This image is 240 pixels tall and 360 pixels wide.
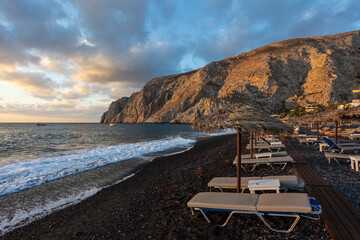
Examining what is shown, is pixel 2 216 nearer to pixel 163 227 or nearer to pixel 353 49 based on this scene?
pixel 163 227

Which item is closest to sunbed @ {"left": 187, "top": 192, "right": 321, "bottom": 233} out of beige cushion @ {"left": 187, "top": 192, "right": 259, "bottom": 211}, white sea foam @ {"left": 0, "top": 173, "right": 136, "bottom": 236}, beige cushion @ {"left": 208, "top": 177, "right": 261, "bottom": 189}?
beige cushion @ {"left": 187, "top": 192, "right": 259, "bottom": 211}

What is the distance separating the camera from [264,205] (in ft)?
11.0

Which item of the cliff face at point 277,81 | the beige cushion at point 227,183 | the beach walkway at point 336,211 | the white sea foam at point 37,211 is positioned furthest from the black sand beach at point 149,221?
the cliff face at point 277,81

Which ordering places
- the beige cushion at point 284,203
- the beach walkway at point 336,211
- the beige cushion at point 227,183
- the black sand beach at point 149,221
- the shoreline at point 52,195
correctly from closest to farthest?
1. the beach walkway at point 336,211
2. the beige cushion at point 284,203
3. the black sand beach at point 149,221
4. the beige cushion at point 227,183
5. the shoreline at point 52,195

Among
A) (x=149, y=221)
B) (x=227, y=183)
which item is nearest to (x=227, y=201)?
(x=227, y=183)

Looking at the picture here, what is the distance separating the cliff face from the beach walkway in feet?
229

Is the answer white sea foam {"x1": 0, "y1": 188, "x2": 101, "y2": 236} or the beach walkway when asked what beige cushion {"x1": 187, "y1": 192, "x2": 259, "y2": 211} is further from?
white sea foam {"x1": 0, "y1": 188, "x2": 101, "y2": 236}

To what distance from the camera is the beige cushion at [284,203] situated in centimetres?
314

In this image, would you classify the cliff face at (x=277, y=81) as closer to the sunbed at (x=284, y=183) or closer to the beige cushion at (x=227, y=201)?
the sunbed at (x=284, y=183)

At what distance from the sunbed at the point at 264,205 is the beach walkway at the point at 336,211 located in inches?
10.1

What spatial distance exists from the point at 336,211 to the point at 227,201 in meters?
2.15

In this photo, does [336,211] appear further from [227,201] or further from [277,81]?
[277,81]

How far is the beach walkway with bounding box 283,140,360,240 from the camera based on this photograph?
9.98 ft

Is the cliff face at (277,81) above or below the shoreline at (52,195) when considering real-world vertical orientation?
above
